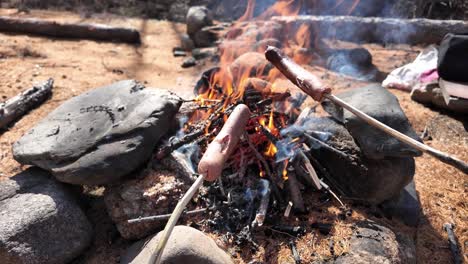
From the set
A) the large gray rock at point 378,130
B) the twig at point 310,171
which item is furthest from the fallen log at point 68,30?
the large gray rock at point 378,130

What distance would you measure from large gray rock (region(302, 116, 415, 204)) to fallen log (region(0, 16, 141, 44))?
6421mm

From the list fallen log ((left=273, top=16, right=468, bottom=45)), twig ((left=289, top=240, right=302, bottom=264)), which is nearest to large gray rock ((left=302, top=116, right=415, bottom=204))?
twig ((left=289, top=240, right=302, bottom=264))

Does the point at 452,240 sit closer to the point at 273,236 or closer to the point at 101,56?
the point at 273,236

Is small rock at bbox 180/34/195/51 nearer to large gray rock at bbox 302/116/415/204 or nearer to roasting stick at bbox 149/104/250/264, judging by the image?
large gray rock at bbox 302/116/415/204

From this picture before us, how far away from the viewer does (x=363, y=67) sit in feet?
23.7

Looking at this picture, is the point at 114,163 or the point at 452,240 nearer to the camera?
the point at 114,163

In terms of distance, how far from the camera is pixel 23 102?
17.0ft

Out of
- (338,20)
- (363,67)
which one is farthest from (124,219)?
(338,20)

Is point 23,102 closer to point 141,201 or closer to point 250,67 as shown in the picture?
point 141,201

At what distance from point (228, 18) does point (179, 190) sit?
850cm

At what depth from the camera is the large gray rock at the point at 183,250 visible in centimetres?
261

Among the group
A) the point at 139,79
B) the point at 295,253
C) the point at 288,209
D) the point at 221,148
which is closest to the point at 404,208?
the point at 288,209

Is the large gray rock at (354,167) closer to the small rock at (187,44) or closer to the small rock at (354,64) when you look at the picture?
the small rock at (354,64)

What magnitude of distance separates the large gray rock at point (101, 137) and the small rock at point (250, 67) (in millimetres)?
1730
